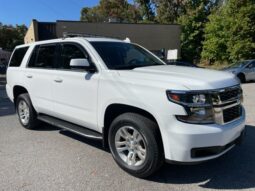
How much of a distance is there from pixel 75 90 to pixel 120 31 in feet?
98.7

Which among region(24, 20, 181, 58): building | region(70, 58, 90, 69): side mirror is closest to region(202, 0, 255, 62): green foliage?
region(24, 20, 181, 58): building

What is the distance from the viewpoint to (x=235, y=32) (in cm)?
2877

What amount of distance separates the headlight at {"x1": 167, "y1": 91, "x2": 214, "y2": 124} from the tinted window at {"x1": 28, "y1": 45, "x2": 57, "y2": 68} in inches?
115

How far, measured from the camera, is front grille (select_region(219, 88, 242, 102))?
3.99 m

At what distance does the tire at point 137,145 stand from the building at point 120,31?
26.0 meters

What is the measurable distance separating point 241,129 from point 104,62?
2.19 m

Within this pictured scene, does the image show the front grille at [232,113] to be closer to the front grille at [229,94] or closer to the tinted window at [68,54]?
the front grille at [229,94]

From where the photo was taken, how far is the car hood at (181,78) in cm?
384

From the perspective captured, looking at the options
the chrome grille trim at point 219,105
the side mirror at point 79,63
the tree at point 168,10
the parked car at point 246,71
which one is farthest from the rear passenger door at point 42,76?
the tree at point 168,10

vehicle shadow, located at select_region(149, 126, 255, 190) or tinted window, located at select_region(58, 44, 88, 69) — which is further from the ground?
tinted window, located at select_region(58, 44, 88, 69)

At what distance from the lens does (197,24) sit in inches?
1497

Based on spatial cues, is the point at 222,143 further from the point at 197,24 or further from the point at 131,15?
the point at 131,15

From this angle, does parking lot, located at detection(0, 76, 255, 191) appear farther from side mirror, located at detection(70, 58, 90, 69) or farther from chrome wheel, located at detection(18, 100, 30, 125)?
side mirror, located at detection(70, 58, 90, 69)

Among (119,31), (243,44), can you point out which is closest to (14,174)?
(243,44)
